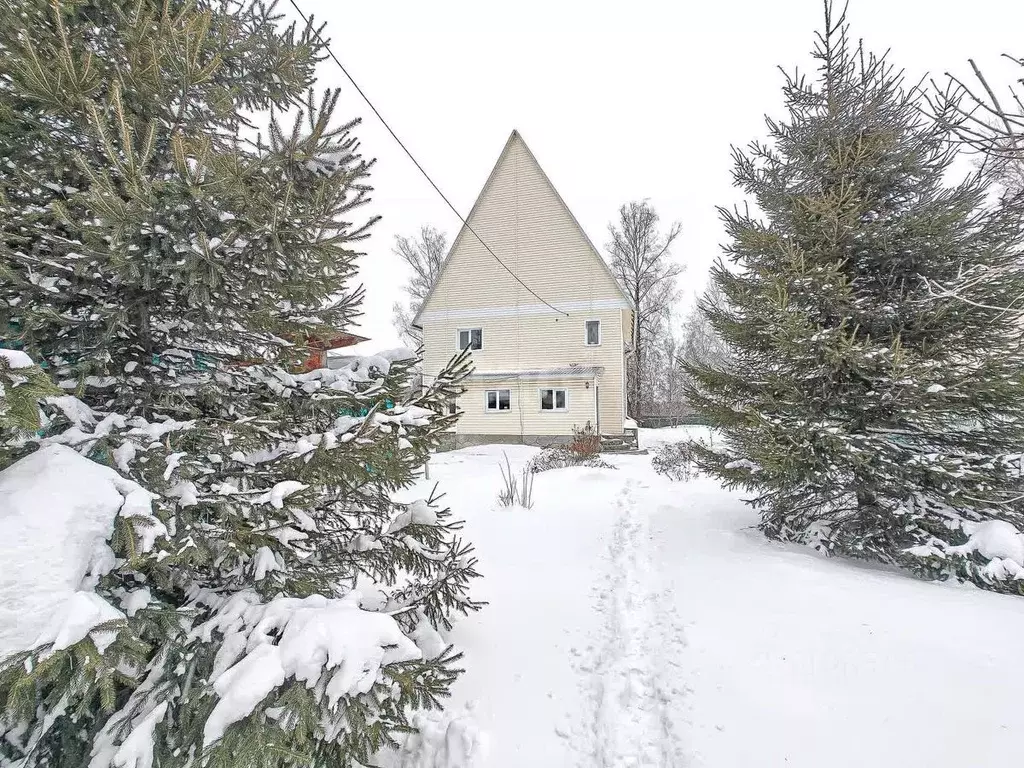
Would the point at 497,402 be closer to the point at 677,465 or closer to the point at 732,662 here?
the point at 677,465

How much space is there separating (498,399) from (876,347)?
14176 millimetres

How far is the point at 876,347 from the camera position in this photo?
465cm

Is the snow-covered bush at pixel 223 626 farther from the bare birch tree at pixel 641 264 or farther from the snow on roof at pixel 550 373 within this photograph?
the bare birch tree at pixel 641 264

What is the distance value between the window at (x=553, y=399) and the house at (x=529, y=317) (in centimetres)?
4

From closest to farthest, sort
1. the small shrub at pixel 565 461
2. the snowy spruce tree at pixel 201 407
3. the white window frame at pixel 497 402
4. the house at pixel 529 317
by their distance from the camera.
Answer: the snowy spruce tree at pixel 201 407 < the small shrub at pixel 565 461 < the house at pixel 529 317 < the white window frame at pixel 497 402

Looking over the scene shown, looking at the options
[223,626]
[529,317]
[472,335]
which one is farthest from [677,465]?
[223,626]

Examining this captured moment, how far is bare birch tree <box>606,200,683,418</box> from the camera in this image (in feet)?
94.0

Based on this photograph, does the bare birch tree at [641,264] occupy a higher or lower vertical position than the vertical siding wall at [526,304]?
higher

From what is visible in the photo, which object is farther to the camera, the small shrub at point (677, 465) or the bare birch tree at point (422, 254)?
the bare birch tree at point (422, 254)

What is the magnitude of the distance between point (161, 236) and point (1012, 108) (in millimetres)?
4126

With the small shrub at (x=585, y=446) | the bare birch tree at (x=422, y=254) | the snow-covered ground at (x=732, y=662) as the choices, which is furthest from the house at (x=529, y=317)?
the bare birch tree at (x=422, y=254)

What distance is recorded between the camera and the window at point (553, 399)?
56.6 feet

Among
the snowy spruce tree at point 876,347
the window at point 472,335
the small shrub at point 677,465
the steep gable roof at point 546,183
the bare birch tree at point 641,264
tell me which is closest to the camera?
the snowy spruce tree at point 876,347

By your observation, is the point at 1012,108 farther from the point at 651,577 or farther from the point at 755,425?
the point at 651,577
